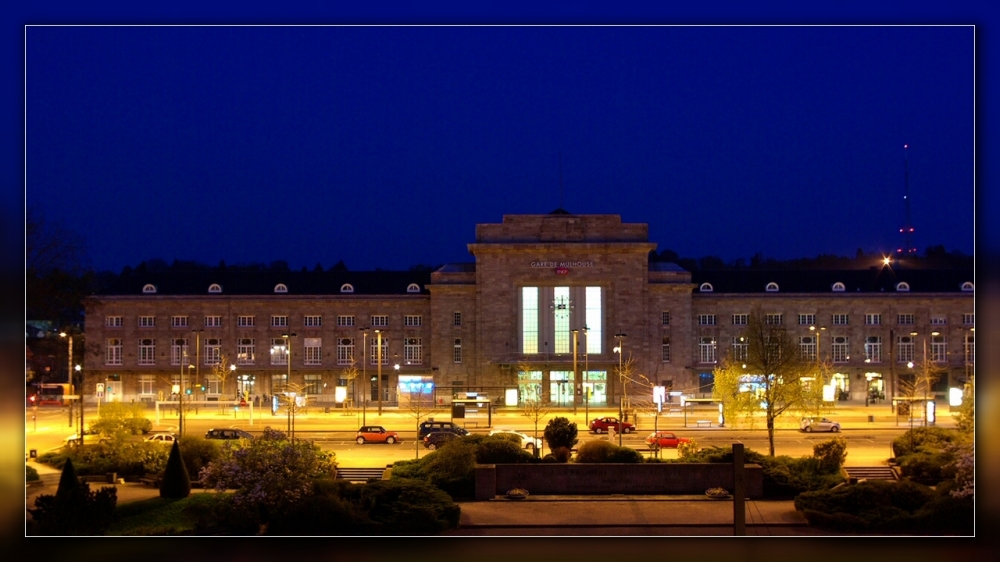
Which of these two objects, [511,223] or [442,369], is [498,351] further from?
[511,223]

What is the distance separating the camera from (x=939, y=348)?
78.6 metres

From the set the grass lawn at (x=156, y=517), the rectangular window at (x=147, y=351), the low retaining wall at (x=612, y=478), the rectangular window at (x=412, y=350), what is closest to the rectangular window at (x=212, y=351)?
the rectangular window at (x=147, y=351)

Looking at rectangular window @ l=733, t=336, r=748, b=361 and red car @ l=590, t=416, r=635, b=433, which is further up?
rectangular window @ l=733, t=336, r=748, b=361

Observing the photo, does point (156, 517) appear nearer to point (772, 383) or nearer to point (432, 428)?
point (432, 428)

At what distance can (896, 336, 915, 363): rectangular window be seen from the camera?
258 feet

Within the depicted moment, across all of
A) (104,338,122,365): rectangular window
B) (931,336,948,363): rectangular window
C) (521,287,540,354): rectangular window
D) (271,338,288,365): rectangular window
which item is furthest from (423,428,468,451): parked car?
(931,336,948,363): rectangular window

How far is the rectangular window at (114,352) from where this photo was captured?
258 feet

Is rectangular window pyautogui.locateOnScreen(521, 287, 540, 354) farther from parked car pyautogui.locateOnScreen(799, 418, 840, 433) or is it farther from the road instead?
parked car pyautogui.locateOnScreen(799, 418, 840, 433)

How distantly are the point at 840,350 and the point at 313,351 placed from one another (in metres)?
43.9

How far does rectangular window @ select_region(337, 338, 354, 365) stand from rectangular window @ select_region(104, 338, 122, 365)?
1809 centimetres

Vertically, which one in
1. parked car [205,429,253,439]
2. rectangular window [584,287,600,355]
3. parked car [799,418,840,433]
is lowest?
parked car [799,418,840,433]

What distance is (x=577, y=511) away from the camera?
104 feet

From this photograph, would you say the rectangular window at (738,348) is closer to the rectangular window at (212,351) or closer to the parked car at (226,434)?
the parked car at (226,434)

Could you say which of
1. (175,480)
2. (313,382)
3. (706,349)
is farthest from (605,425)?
(313,382)
